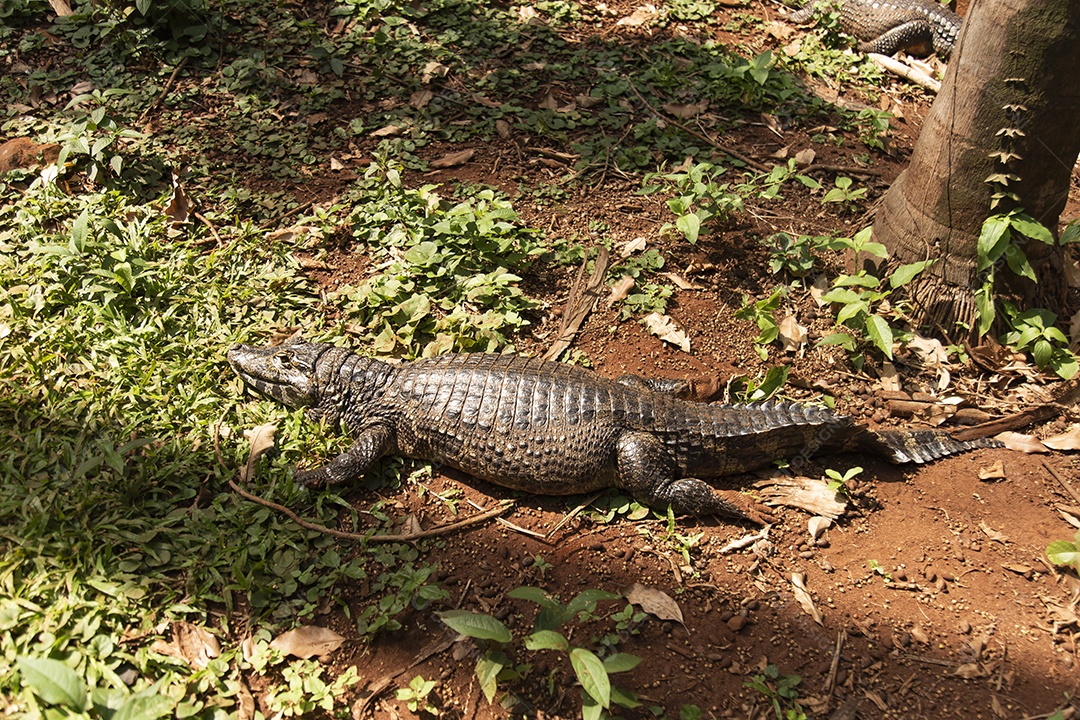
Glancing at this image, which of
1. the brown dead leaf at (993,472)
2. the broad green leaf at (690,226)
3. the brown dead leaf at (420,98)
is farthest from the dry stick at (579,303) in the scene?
the brown dead leaf at (993,472)

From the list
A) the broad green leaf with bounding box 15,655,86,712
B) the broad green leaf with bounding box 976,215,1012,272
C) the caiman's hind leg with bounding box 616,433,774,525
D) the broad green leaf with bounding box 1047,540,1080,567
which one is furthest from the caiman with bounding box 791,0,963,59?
the broad green leaf with bounding box 15,655,86,712

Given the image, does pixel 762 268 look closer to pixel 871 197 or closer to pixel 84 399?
pixel 871 197

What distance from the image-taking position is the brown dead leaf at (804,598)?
11.4 ft

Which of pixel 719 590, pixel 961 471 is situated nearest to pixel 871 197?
pixel 961 471

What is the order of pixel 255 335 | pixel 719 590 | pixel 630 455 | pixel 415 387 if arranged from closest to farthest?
pixel 719 590 < pixel 630 455 < pixel 415 387 < pixel 255 335

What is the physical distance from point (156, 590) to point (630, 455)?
93.8 inches

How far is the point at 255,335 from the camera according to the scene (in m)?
4.71

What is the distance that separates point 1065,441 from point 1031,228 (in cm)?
127

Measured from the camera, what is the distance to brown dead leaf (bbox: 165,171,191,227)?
210 inches

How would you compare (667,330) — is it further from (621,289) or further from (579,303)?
(579,303)

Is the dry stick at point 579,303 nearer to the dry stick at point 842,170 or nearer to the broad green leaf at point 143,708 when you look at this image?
the dry stick at point 842,170

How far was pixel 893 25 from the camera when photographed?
26.1 feet

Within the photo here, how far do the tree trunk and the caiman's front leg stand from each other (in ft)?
11.7

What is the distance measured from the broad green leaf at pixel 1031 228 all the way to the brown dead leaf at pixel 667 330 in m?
2.04
